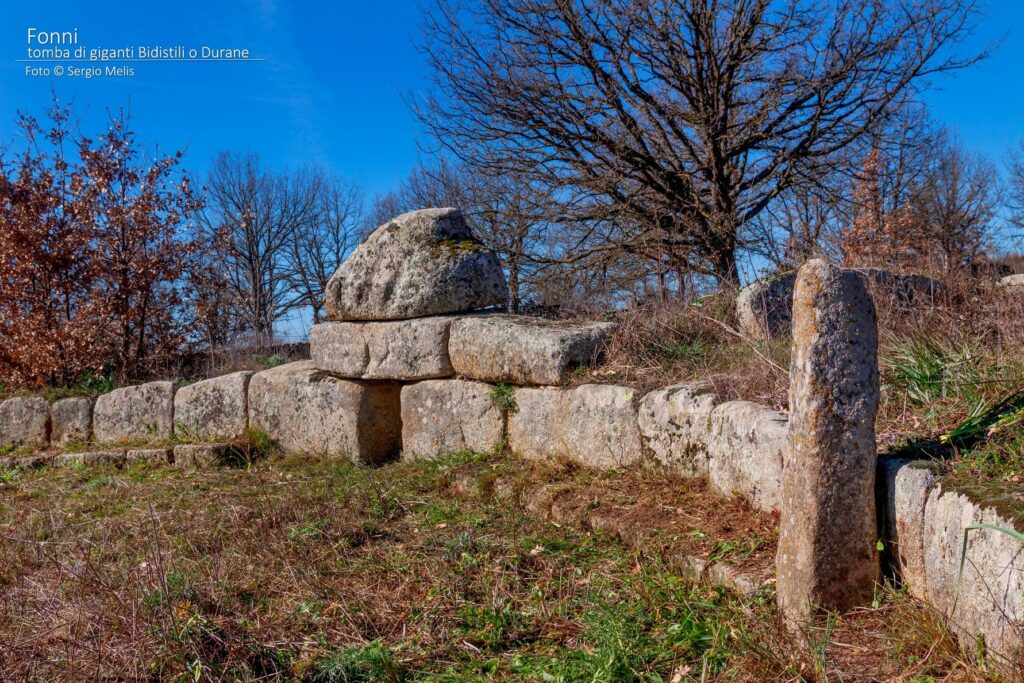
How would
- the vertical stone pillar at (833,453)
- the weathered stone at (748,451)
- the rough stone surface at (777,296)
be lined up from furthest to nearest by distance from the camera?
the rough stone surface at (777,296)
the weathered stone at (748,451)
the vertical stone pillar at (833,453)

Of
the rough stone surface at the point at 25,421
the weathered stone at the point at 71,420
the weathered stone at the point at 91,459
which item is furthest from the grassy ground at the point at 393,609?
the rough stone surface at the point at 25,421

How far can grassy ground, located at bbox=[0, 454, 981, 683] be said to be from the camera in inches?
114

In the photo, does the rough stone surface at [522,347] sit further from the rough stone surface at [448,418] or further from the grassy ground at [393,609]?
the grassy ground at [393,609]

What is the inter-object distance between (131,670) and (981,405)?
12.1ft

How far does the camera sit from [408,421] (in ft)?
21.9

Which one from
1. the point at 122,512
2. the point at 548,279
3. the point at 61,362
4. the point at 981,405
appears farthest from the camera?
the point at 548,279

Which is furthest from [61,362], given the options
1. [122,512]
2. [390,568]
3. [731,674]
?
[731,674]

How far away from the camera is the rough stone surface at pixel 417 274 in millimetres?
6520

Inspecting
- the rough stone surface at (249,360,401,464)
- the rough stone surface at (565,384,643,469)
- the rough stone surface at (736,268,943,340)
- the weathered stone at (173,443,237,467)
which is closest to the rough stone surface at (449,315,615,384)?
the rough stone surface at (565,384,643,469)

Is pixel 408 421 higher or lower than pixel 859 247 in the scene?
lower

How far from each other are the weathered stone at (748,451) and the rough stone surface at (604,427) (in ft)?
2.26

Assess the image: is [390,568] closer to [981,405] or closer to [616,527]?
[616,527]

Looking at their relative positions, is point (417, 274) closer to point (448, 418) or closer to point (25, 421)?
point (448, 418)

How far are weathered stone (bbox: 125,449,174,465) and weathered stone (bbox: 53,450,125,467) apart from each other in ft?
0.31
